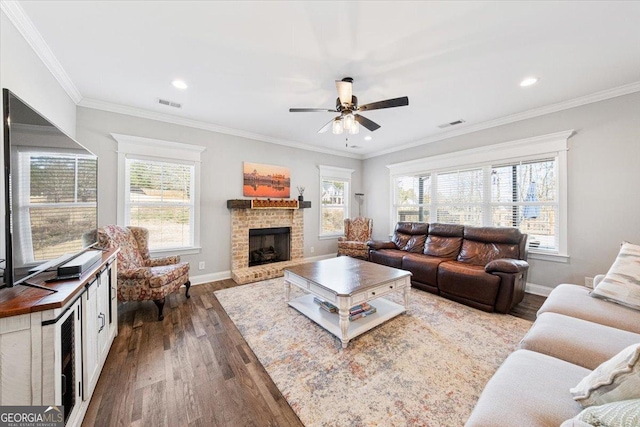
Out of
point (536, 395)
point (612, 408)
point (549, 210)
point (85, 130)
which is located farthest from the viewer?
point (549, 210)

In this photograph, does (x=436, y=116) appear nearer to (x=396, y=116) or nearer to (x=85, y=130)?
(x=396, y=116)

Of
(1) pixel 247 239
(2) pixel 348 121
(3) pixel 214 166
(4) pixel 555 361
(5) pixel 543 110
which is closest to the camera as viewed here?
(4) pixel 555 361

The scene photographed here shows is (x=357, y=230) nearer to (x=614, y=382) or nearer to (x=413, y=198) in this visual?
(x=413, y=198)

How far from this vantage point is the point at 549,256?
11.1 feet

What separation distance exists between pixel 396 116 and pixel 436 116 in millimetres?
633

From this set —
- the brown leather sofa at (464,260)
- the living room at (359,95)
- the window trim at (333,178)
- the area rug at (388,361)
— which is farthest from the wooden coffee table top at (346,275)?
the window trim at (333,178)

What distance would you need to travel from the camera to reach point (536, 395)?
95 centimetres

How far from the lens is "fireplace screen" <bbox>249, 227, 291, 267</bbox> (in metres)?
4.62

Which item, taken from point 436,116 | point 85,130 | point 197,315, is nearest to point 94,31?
point 85,130

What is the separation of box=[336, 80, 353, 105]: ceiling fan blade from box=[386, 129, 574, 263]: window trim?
116 inches

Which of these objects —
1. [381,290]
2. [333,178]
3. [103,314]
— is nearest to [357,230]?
[333,178]

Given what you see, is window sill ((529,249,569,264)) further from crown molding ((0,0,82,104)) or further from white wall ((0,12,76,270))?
crown molding ((0,0,82,104))

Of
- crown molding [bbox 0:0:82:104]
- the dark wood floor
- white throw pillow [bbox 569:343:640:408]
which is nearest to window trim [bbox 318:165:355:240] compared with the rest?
the dark wood floor

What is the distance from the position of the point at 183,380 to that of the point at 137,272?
4.67 feet
